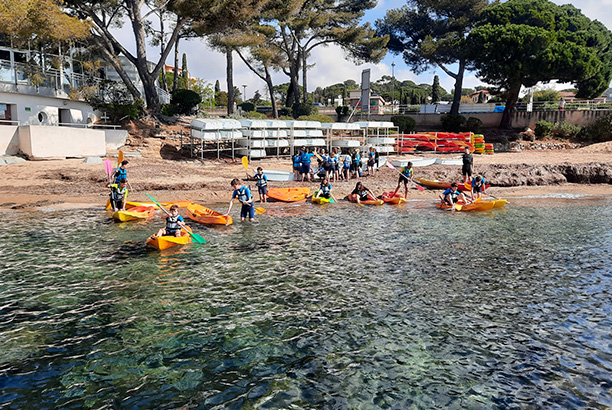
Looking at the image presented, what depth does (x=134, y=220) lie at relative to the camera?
15.7m

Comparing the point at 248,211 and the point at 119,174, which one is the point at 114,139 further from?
the point at 248,211

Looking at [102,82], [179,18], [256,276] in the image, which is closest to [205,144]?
[179,18]

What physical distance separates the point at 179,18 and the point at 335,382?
29549 mm

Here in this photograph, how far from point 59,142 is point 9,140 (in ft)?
7.43

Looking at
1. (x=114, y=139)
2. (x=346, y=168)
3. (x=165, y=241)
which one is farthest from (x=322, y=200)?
(x=114, y=139)

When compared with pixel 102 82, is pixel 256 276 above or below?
below

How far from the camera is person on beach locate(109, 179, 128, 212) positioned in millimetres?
15633

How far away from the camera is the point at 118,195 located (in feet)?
51.5

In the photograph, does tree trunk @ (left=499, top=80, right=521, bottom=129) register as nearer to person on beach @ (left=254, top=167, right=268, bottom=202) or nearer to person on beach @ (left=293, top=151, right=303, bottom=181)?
person on beach @ (left=293, top=151, right=303, bottom=181)

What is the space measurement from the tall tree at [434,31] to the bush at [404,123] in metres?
5.65

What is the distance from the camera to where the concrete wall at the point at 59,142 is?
23359 millimetres

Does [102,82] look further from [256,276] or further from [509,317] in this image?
[509,317]

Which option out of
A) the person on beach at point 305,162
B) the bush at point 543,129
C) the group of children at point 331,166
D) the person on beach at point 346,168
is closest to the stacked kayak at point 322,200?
the group of children at point 331,166

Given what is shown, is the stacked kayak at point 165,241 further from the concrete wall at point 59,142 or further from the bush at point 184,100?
the bush at point 184,100
